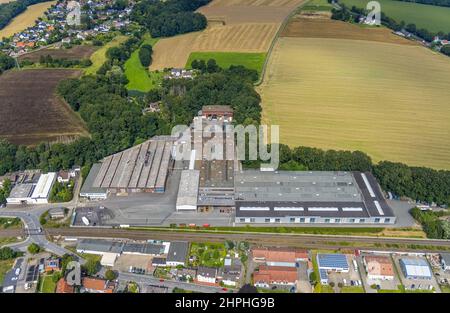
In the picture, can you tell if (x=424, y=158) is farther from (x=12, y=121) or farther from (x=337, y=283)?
(x=12, y=121)

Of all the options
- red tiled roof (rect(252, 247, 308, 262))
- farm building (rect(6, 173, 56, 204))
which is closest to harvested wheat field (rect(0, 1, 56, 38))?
farm building (rect(6, 173, 56, 204))

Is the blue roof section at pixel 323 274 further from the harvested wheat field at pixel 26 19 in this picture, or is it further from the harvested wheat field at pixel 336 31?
the harvested wheat field at pixel 26 19

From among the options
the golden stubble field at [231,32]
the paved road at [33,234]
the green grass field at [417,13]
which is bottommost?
the paved road at [33,234]

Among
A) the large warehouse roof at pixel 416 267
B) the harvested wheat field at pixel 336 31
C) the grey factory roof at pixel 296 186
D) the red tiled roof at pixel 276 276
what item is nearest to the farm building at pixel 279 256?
the red tiled roof at pixel 276 276

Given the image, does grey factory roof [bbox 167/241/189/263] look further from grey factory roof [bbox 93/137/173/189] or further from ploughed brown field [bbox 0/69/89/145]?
ploughed brown field [bbox 0/69/89/145]
